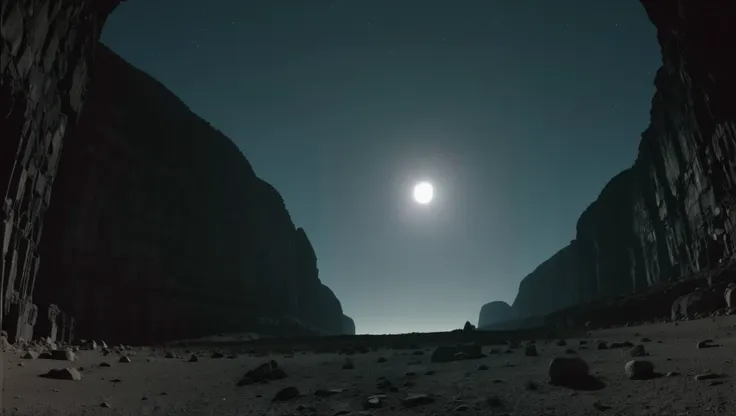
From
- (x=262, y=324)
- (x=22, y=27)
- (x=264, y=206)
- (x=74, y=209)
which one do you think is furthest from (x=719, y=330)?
(x=264, y=206)

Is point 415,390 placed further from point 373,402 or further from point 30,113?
point 30,113

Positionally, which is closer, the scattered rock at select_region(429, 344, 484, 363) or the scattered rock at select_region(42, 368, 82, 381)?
the scattered rock at select_region(42, 368, 82, 381)

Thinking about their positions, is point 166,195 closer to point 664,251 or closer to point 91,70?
point 91,70

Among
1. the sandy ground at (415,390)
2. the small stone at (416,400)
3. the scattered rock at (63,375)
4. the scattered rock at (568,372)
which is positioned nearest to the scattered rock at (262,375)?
the sandy ground at (415,390)

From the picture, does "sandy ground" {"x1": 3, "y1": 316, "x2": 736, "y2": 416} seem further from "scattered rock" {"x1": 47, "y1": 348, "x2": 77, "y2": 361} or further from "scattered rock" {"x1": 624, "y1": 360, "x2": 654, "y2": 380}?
"scattered rock" {"x1": 47, "y1": 348, "x2": 77, "y2": 361}

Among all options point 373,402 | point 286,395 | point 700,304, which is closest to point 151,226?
point 700,304

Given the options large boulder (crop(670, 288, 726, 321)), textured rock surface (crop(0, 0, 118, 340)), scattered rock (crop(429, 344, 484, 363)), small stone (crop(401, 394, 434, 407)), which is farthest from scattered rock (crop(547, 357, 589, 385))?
textured rock surface (crop(0, 0, 118, 340))
